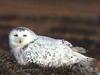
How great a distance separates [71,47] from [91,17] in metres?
16.1

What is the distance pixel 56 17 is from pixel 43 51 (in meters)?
16.1

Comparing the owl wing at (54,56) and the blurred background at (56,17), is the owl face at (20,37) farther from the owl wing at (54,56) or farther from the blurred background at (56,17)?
Result: the blurred background at (56,17)

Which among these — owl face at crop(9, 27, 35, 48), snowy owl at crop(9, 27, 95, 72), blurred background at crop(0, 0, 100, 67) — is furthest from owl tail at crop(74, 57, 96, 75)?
blurred background at crop(0, 0, 100, 67)

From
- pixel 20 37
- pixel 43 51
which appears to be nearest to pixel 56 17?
pixel 20 37

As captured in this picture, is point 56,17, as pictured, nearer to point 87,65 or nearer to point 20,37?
point 20,37

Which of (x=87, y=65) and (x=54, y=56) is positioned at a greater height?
(x=54, y=56)

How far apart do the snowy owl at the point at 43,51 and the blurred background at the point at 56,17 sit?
10.2 m

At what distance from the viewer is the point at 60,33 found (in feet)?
70.4

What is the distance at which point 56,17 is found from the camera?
2575cm

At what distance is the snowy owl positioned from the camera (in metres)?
9.55

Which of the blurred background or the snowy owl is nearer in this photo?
the snowy owl

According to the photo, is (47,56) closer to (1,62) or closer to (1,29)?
(1,62)

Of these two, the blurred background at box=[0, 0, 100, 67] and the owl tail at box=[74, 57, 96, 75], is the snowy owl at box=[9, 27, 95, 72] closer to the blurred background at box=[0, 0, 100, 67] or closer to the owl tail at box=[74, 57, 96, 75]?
the owl tail at box=[74, 57, 96, 75]

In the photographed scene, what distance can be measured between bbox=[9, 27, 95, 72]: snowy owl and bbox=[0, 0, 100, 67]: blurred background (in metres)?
10.2
